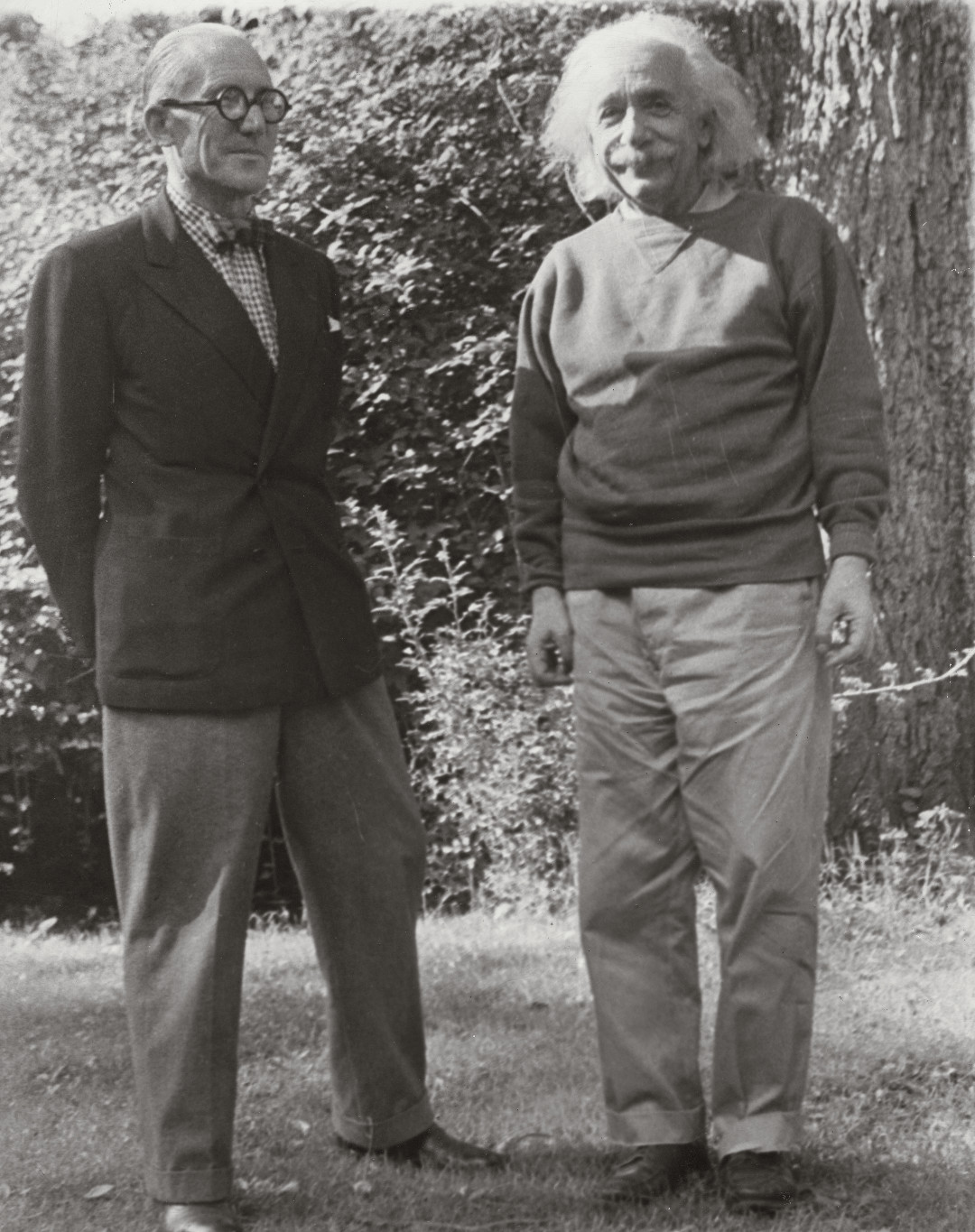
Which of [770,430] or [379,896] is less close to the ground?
[770,430]

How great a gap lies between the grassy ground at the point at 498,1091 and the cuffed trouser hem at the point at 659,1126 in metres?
0.10

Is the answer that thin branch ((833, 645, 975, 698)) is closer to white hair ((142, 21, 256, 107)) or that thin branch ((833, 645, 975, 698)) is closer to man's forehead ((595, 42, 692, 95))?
man's forehead ((595, 42, 692, 95))

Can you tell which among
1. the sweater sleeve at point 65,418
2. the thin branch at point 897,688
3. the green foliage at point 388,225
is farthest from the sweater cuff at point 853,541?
the green foliage at point 388,225

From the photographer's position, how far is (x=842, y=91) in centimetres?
514

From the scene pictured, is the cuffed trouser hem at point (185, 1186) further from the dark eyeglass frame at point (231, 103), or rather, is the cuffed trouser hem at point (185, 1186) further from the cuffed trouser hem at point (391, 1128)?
the dark eyeglass frame at point (231, 103)

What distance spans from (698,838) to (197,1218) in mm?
1153

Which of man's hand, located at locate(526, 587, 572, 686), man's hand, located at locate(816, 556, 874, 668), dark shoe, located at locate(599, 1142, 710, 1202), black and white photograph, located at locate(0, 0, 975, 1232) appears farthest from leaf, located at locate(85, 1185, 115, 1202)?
man's hand, located at locate(816, 556, 874, 668)

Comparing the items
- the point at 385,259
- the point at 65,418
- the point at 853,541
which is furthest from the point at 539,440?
the point at 385,259

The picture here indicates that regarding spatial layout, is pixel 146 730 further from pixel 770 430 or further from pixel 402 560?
pixel 402 560

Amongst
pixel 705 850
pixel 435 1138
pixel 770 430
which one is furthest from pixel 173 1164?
pixel 770 430

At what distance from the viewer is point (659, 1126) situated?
10.1ft

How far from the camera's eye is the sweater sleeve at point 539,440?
324 cm

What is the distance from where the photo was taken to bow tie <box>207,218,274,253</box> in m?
3.08

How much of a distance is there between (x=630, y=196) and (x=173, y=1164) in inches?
79.2
